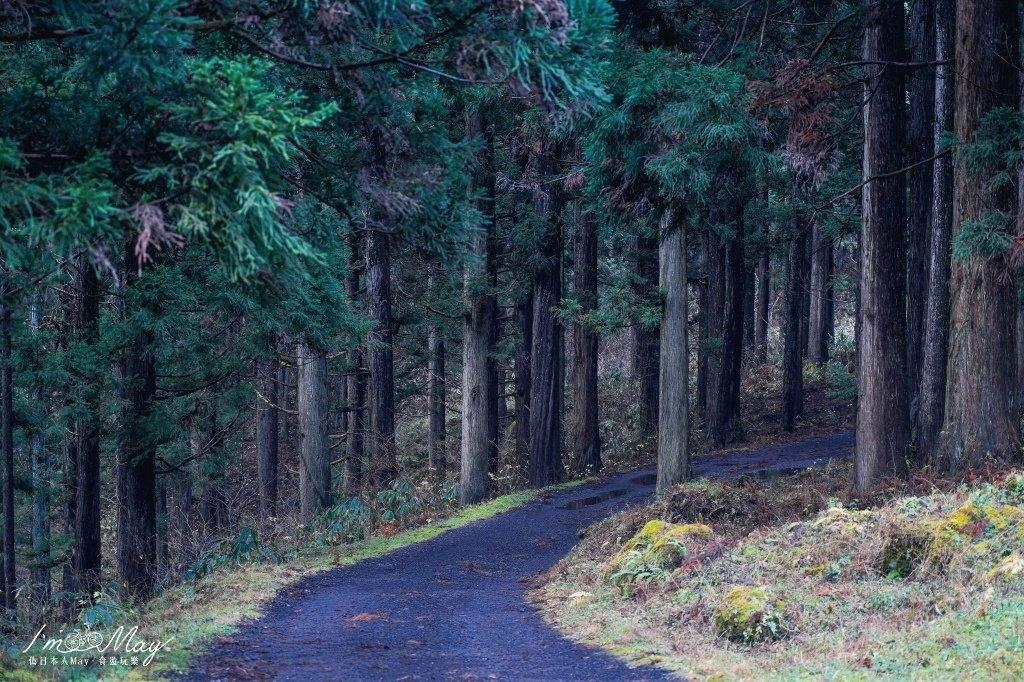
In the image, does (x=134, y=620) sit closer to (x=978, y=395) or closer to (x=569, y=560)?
(x=569, y=560)

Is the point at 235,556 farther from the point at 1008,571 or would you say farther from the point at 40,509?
the point at 40,509

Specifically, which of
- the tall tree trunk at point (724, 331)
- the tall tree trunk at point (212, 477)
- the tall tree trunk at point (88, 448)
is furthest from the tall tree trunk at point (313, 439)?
the tall tree trunk at point (724, 331)

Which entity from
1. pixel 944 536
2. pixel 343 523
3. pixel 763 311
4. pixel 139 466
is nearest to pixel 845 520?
pixel 944 536

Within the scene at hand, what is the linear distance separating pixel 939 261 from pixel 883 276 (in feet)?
7.41

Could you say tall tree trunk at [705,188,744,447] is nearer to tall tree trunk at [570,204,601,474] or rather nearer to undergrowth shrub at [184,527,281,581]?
tall tree trunk at [570,204,601,474]

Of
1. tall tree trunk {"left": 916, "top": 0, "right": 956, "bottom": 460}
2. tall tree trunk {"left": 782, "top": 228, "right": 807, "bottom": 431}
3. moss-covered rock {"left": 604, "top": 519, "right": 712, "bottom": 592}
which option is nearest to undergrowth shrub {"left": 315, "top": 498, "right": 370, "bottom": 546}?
moss-covered rock {"left": 604, "top": 519, "right": 712, "bottom": 592}

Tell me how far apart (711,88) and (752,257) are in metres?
17.1

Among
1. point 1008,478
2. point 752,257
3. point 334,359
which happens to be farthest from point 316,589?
point 752,257

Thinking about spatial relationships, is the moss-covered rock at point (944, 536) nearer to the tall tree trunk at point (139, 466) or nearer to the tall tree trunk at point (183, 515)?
the tall tree trunk at point (139, 466)

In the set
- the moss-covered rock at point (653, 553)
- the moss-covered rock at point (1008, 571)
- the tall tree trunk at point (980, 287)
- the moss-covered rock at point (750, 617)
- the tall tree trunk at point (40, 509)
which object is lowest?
the tall tree trunk at point (40, 509)

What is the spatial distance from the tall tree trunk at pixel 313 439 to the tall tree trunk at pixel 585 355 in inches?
229

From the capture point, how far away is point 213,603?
36.6 ft

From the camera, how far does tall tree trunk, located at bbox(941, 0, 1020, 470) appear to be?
12.0 metres

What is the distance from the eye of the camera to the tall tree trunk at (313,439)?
66.3 ft
